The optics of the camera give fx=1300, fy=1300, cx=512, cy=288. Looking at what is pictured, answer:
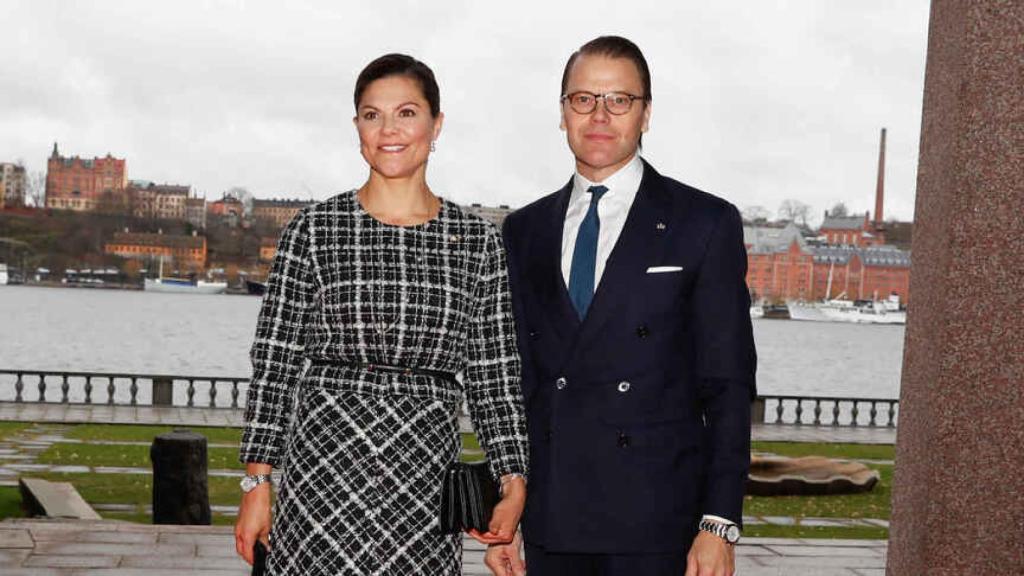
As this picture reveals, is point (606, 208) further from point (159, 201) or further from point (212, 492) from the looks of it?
point (159, 201)

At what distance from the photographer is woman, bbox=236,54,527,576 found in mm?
2848

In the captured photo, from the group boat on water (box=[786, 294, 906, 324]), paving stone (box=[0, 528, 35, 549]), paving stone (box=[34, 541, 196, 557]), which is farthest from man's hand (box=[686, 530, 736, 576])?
boat on water (box=[786, 294, 906, 324])

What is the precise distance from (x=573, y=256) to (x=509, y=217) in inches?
11.9

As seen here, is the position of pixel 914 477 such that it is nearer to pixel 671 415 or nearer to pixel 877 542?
pixel 671 415

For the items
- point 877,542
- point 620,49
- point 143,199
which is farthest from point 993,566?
point 143,199

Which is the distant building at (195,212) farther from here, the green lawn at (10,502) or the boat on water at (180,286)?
the green lawn at (10,502)

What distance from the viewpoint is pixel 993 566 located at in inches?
146

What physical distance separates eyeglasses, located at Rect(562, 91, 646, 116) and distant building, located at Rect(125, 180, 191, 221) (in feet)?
461

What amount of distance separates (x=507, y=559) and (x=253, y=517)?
627mm

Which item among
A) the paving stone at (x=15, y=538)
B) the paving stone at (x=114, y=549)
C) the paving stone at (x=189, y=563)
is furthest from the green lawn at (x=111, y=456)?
the paving stone at (x=189, y=563)

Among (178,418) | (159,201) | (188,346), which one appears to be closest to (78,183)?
(159,201)

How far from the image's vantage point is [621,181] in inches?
124

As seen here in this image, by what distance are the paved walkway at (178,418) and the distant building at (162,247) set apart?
106772 millimetres

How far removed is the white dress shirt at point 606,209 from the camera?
310cm
